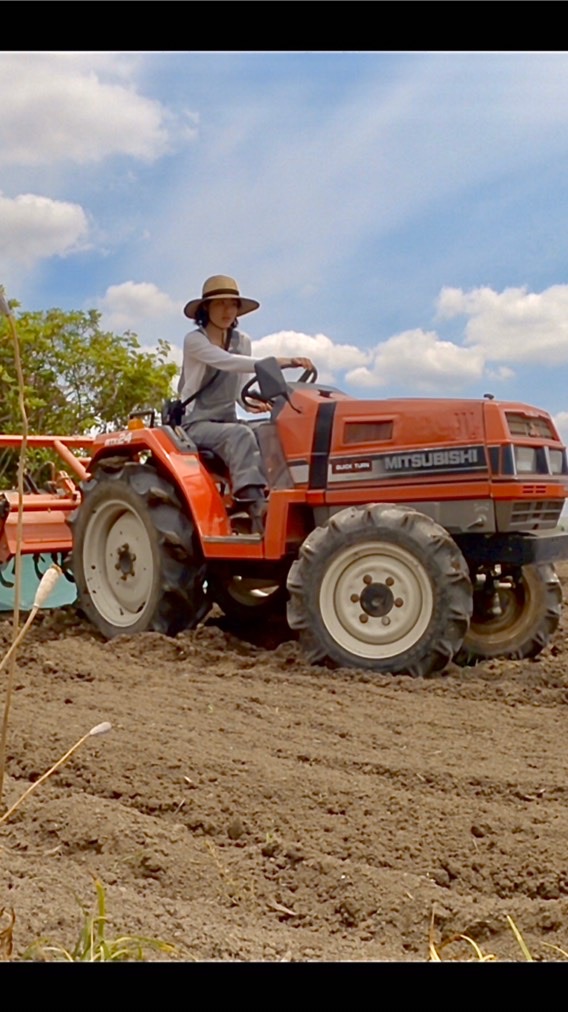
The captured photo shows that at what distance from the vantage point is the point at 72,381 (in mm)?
6938

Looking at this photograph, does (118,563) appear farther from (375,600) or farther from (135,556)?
(375,600)

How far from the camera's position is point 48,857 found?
213 centimetres

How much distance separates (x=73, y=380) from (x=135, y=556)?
209 centimetres

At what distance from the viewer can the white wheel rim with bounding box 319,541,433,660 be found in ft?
14.1

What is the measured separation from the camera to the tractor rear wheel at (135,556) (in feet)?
16.6

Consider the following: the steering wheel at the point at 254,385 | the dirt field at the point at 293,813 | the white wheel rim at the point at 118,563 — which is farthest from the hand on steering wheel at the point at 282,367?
the dirt field at the point at 293,813

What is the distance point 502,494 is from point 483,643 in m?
0.91

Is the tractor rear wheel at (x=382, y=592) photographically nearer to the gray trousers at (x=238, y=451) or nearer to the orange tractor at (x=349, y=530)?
the orange tractor at (x=349, y=530)

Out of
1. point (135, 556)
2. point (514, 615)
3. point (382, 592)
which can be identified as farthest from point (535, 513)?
point (135, 556)

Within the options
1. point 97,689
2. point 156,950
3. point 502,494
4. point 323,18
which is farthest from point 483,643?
point 323,18

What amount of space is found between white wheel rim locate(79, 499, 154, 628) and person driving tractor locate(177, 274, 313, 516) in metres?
0.60

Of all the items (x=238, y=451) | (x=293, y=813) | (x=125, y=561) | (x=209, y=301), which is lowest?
(x=293, y=813)

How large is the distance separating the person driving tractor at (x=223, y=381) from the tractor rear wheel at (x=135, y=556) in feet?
1.15

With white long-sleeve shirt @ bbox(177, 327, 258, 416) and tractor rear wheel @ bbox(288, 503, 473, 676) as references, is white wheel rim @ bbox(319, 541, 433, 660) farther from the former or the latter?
white long-sleeve shirt @ bbox(177, 327, 258, 416)
